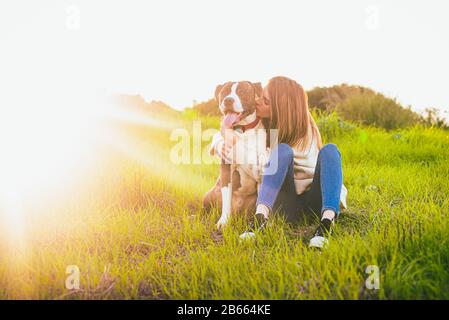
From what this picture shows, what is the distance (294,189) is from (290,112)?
0.62m

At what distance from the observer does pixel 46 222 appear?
3635 mm

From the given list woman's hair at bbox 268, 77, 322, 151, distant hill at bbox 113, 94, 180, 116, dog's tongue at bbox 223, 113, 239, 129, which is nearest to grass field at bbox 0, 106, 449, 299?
woman's hair at bbox 268, 77, 322, 151

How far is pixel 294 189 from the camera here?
138 inches

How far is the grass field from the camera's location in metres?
2.42

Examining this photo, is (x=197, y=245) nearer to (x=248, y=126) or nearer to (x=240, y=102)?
(x=248, y=126)

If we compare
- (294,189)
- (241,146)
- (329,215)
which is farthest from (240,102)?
(329,215)

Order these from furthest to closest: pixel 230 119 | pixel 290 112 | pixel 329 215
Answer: pixel 230 119, pixel 290 112, pixel 329 215

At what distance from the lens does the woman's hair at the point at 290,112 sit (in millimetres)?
3486

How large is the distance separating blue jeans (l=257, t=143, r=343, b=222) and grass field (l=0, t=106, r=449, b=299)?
0.17 meters

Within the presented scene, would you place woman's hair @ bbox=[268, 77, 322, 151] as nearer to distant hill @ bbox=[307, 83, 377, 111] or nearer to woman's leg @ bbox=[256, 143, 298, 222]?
woman's leg @ bbox=[256, 143, 298, 222]

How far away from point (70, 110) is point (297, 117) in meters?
3.52

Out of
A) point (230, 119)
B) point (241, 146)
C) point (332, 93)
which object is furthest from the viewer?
point (332, 93)
